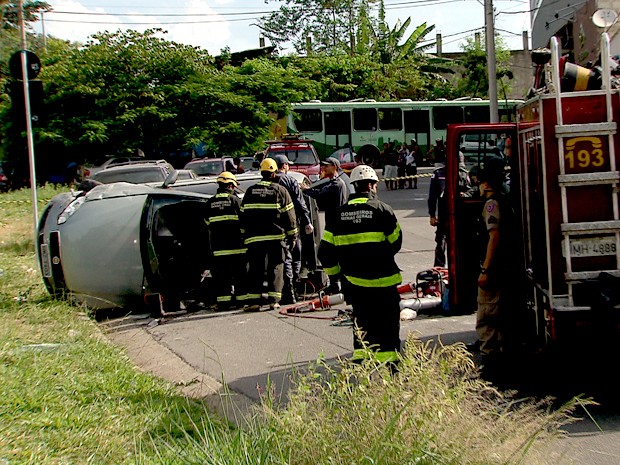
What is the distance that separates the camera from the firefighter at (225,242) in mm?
9625

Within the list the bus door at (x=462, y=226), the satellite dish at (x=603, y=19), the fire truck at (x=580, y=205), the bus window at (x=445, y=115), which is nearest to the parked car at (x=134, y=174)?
the bus door at (x=462, y=226)

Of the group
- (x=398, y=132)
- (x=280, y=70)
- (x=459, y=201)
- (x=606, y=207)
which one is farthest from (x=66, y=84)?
(x=606, y=207)

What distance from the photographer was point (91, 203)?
31.4 ft

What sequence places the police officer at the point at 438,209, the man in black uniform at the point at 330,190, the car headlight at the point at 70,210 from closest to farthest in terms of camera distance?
the car headlight at the point at 70,210 < the man in black uniform at the point at 330,190 < the police officer at the point at 438,209

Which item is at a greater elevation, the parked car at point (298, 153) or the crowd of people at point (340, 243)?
the parked car at point (298, 153)

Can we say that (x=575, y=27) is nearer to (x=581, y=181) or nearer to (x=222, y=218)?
(x=222, y=218)

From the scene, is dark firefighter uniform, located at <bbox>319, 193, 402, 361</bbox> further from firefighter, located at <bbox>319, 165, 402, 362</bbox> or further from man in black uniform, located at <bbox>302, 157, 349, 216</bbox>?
man in black uniform, located at <bbox>302, 157, 349, 216</bbox>

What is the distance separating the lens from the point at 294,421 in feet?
12.9

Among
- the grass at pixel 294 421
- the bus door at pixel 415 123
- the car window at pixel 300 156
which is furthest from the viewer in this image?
the bus door at pixel 415 123

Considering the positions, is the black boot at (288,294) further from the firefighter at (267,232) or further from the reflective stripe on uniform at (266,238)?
the reflective stripe on uniform at (266,238)

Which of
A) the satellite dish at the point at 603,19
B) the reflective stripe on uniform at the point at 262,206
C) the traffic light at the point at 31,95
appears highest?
the traffic light at the point at 31,95

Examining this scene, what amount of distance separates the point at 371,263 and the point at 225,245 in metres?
4.11

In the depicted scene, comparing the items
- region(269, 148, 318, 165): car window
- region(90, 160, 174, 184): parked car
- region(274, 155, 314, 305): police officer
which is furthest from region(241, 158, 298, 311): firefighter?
region(269, 148, 318, 165): car window

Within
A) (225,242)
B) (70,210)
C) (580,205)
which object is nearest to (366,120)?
(225,242)
